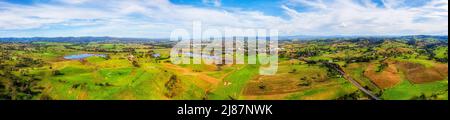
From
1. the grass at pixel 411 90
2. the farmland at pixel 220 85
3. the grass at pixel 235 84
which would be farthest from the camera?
the grass at pixel 235 84

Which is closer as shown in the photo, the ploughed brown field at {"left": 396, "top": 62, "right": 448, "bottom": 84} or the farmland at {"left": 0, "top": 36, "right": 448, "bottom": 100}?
the farmland at {"left": 0, "top": 36, "right": 448, "bottom": 100}

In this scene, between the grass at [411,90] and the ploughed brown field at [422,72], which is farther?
the ploughed brown field at [422,72]

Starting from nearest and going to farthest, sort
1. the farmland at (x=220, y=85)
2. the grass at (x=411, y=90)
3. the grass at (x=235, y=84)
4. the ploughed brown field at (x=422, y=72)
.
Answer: the farmland at (x=220, y=85) → the grass at (x=411, y=90) → the grass at (x=235, y=84) → the ploughed brown field at (x=422, y=72)

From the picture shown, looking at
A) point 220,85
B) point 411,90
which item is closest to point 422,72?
point 411,90

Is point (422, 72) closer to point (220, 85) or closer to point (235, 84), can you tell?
point (235, 84)

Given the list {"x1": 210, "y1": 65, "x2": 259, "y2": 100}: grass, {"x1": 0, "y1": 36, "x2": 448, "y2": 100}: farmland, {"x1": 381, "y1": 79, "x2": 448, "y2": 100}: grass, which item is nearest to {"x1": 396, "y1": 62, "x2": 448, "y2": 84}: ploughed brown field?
{"x1": 0, "y1": 36, "x2": 448, "y2": 100}: farmland

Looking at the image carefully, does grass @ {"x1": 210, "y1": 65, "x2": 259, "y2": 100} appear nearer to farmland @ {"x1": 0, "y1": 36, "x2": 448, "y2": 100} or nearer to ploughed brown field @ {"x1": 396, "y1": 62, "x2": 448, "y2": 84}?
farmland @ {"x1": 0, "y1": 36, "x2": 448, "y2": 100}

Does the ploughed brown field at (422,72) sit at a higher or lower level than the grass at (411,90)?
higher

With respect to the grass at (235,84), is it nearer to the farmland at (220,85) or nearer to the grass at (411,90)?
the farmland at (220,85)

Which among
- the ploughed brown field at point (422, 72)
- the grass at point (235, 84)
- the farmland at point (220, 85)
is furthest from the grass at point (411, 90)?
the grass at point (235, 84)
